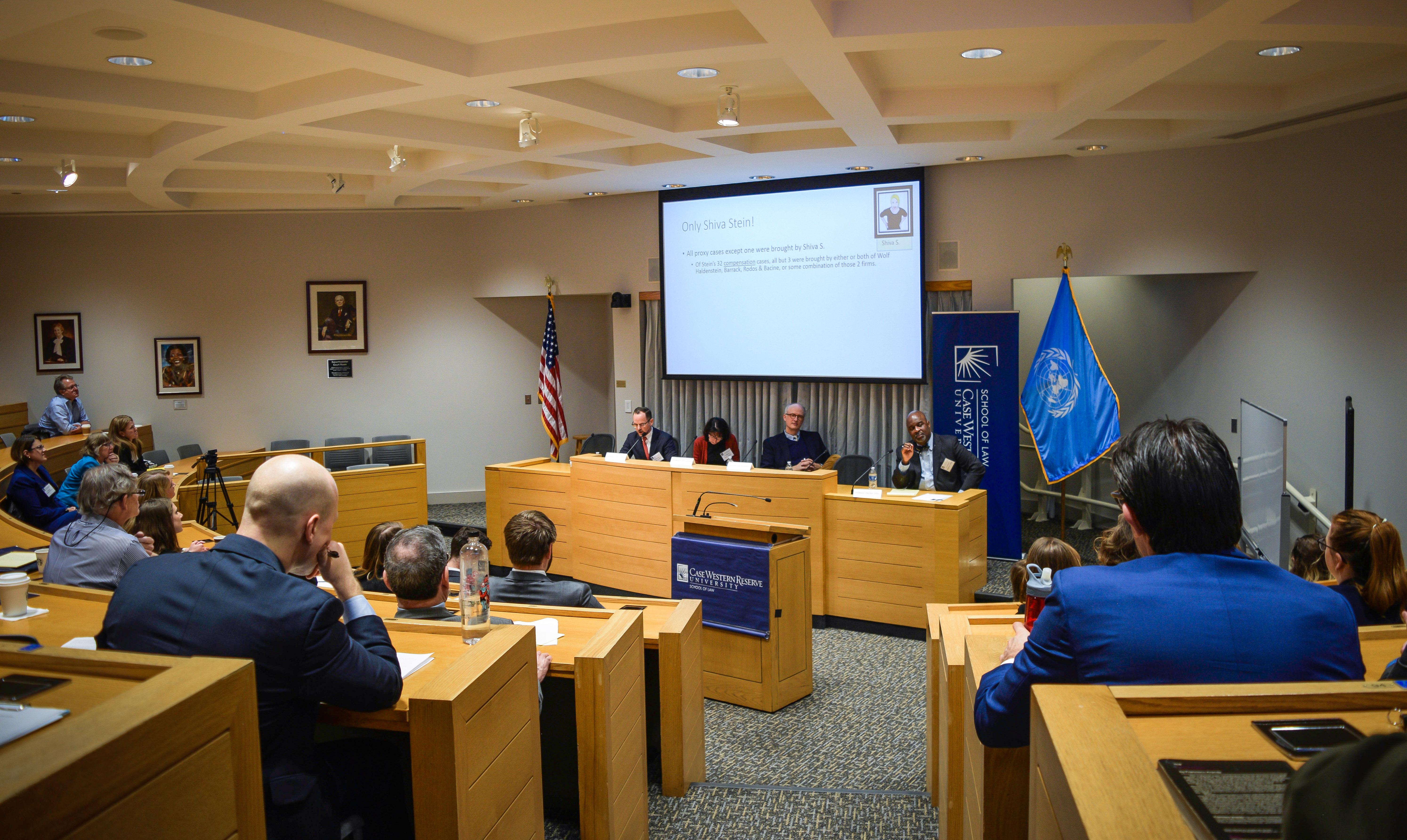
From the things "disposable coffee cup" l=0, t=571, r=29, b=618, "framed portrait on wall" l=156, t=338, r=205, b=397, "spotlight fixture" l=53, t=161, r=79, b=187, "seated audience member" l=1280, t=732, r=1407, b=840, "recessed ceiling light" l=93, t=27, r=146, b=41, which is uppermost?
"recessed ceiling light" l=93, t=27, r=146, b=41

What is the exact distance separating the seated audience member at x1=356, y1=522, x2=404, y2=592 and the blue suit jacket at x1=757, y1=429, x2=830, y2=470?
3.94 meters

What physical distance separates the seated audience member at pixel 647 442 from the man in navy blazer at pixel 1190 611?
20.0 feet

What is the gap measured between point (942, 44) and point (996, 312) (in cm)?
340

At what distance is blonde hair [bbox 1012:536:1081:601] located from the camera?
293cm

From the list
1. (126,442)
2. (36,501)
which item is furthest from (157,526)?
(126,442)

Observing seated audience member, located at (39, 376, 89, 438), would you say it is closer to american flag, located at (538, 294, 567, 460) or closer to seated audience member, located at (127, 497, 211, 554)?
american flag, located at (538, 294, 567, 460)

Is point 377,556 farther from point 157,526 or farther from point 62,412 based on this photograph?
point 62,412

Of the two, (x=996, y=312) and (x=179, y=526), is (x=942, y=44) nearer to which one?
(x=996, y=312)

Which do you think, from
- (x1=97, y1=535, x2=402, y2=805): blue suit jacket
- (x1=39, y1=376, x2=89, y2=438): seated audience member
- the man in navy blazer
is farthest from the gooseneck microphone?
(x1=39, y1=376, x2=89, y2=438): seated audience member

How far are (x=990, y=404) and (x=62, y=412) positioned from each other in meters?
8.74

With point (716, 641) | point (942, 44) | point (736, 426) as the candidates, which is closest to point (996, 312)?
point (736, 426)

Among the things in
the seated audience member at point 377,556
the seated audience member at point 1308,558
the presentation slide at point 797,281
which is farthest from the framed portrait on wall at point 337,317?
the seated audience member at point 1308,558

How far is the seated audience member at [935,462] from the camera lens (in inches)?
261

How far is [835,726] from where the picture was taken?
446cm
